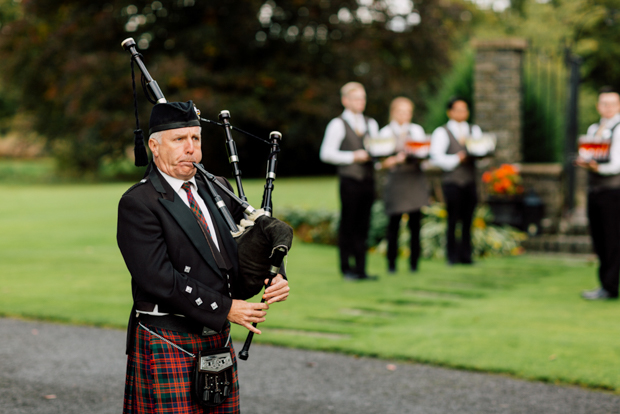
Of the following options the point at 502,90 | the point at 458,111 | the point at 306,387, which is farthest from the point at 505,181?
the point at 306,387

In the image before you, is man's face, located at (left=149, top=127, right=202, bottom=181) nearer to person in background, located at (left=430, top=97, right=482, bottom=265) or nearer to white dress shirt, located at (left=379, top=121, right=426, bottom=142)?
white dress shirt, located at (left=379, top=121, right=426, bottom=142)

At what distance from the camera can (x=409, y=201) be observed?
30.8 feet

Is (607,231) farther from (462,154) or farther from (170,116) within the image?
(170,116)

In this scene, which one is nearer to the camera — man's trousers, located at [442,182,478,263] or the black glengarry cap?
the black glengarry cap

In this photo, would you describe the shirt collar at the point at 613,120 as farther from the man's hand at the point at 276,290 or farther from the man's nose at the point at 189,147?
the man's nose at the point at 189,147

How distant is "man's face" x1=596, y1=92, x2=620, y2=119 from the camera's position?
7.62 meters

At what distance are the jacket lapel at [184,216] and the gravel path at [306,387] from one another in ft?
6.64

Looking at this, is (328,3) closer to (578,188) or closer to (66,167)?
(578,188)

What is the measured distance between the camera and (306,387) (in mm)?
5070

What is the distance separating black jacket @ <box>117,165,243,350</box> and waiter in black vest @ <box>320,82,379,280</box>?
577cm

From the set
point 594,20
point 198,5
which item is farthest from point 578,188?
point 594,20

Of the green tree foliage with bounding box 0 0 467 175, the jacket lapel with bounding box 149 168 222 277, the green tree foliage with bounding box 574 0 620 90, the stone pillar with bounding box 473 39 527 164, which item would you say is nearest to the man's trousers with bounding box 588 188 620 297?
the stone pillar with bounding box 473 39 527 164

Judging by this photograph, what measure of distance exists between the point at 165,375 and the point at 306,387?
2.34 m

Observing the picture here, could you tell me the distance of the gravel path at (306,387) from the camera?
15.4ft
